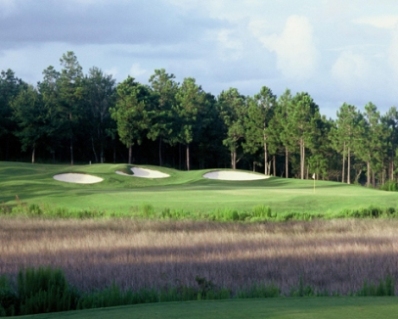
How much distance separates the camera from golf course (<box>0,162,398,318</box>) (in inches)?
298

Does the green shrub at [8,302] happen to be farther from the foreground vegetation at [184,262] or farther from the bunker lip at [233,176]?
the bunker lip at [233,176]

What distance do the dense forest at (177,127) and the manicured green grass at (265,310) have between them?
60.5 metres

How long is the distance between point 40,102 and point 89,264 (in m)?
57.9

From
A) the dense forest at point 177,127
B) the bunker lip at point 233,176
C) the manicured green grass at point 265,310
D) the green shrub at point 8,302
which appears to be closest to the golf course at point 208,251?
the manicured green grass at point 265,310

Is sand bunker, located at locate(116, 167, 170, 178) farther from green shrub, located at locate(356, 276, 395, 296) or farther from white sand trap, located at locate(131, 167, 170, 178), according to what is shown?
green shrub, located at locate(356, 276, 395, 296)

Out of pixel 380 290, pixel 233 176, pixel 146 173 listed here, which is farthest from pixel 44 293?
pixel 233 176

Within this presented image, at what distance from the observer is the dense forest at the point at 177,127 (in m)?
69.2

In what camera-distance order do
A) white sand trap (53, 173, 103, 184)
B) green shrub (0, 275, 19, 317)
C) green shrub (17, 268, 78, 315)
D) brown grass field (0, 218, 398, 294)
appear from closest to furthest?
green shrub (0, 275, 19, 317)
green shrub (17, 268, 78, 315)
brown grass field (0, 218, 398, 294)
white sand trap (53, 173, 103, 184)

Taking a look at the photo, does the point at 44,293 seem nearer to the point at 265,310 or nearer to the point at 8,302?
the point at 8,302

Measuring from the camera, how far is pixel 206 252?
632 inches

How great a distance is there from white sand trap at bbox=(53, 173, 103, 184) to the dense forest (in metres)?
22.1

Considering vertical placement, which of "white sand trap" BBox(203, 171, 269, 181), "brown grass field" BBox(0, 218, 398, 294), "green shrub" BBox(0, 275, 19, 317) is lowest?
"white sand trap" BBox(203, 171, 269, 181)

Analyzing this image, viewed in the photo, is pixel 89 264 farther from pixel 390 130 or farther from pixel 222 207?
pixel 390 130

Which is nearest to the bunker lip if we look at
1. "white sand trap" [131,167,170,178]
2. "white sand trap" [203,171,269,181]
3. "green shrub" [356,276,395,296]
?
"white sand trap" [203,171,269,181]
